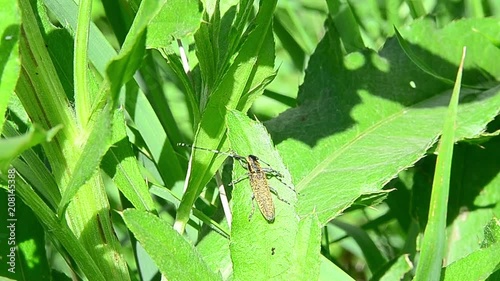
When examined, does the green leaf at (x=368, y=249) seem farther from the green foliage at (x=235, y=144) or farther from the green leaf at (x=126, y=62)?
the green leaf at (x=126, y=62)

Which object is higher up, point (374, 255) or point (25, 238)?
point (25, 238)

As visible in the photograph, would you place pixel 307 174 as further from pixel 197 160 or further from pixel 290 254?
pixel 290 254

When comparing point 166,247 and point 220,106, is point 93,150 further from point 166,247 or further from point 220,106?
point 220,106

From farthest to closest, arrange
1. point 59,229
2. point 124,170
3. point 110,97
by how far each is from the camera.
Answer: point 124,170 → point 59,229 → point 110,97

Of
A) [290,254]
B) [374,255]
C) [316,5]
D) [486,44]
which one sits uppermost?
[316,5]

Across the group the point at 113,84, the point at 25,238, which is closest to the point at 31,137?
the point at 113,84

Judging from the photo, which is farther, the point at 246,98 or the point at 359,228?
the point at 359,228

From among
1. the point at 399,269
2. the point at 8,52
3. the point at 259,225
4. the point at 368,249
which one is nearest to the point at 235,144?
the point at 259,225
